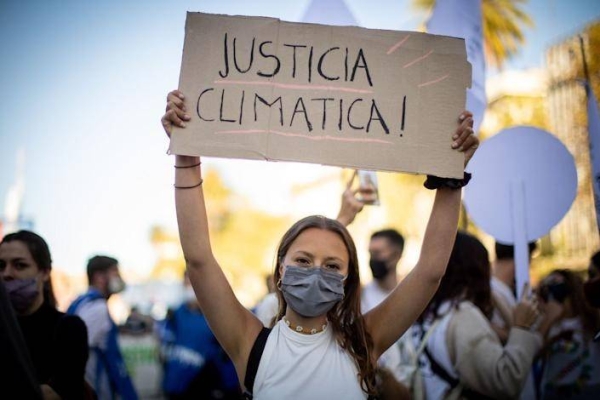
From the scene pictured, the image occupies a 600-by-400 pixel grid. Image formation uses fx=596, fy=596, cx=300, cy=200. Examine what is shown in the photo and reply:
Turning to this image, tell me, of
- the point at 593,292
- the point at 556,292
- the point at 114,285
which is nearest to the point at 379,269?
the point at 556,292

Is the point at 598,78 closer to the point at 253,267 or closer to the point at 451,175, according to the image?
the point at 451,175

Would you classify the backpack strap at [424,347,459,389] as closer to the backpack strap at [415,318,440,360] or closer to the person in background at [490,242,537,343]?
the backpack strap at [415,318,440,360]

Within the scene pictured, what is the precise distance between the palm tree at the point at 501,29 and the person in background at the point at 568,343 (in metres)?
12.9

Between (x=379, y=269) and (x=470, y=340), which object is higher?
(x=379, y=269)

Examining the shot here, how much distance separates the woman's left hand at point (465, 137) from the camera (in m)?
2.40

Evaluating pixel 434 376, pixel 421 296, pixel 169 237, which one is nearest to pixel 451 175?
pixel 421 296

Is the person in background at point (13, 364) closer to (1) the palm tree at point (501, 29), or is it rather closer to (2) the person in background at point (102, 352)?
(2) the person in background at point (102, 352)

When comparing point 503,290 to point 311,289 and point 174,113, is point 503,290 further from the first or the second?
point 174,113

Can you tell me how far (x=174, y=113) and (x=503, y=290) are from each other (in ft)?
10.9

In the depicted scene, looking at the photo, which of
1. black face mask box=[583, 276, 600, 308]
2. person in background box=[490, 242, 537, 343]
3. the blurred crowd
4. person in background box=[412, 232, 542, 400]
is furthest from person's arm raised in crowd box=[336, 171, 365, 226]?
black face mask box=[583, 276, 600, 308]

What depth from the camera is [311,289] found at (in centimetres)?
237

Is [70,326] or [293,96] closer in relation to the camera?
[293,96]

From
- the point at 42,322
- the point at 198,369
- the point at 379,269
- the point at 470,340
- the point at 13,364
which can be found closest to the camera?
the point at 13,364

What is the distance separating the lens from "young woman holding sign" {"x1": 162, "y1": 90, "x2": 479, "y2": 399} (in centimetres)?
231
